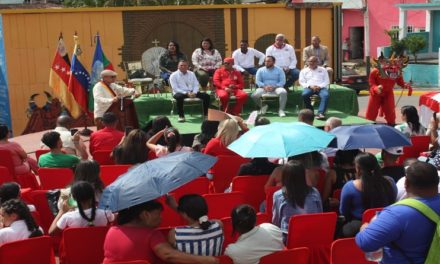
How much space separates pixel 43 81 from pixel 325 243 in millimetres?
13958

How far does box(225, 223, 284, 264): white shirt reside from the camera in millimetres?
4562

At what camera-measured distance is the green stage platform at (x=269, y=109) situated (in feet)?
42.6

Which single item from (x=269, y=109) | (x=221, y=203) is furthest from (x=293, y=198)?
(x=269, y=109)

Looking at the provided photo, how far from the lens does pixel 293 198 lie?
5.39 meters

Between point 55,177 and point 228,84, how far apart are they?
6.61 metres

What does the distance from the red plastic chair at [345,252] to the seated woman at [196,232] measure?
2.69 ft

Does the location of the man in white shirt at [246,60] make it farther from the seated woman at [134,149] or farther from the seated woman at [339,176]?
the seated woman at [339,176]

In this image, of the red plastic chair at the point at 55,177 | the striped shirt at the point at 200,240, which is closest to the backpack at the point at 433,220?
the striped shirt at the point at 200,240

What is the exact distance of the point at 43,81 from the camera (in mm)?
17906

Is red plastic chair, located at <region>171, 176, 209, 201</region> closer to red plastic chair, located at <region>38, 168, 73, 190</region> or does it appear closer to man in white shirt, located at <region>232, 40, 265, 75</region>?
red plastic chair, located at <region>38, 168, 73, 190</region>

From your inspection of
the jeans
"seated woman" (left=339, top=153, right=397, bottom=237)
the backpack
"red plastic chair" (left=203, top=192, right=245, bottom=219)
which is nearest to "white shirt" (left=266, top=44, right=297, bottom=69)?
the jeans

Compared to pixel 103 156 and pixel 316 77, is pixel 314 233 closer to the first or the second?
pixel 103 156

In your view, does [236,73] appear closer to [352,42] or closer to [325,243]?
[325,243]

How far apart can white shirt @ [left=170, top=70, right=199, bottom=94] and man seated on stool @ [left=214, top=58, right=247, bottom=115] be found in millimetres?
485
